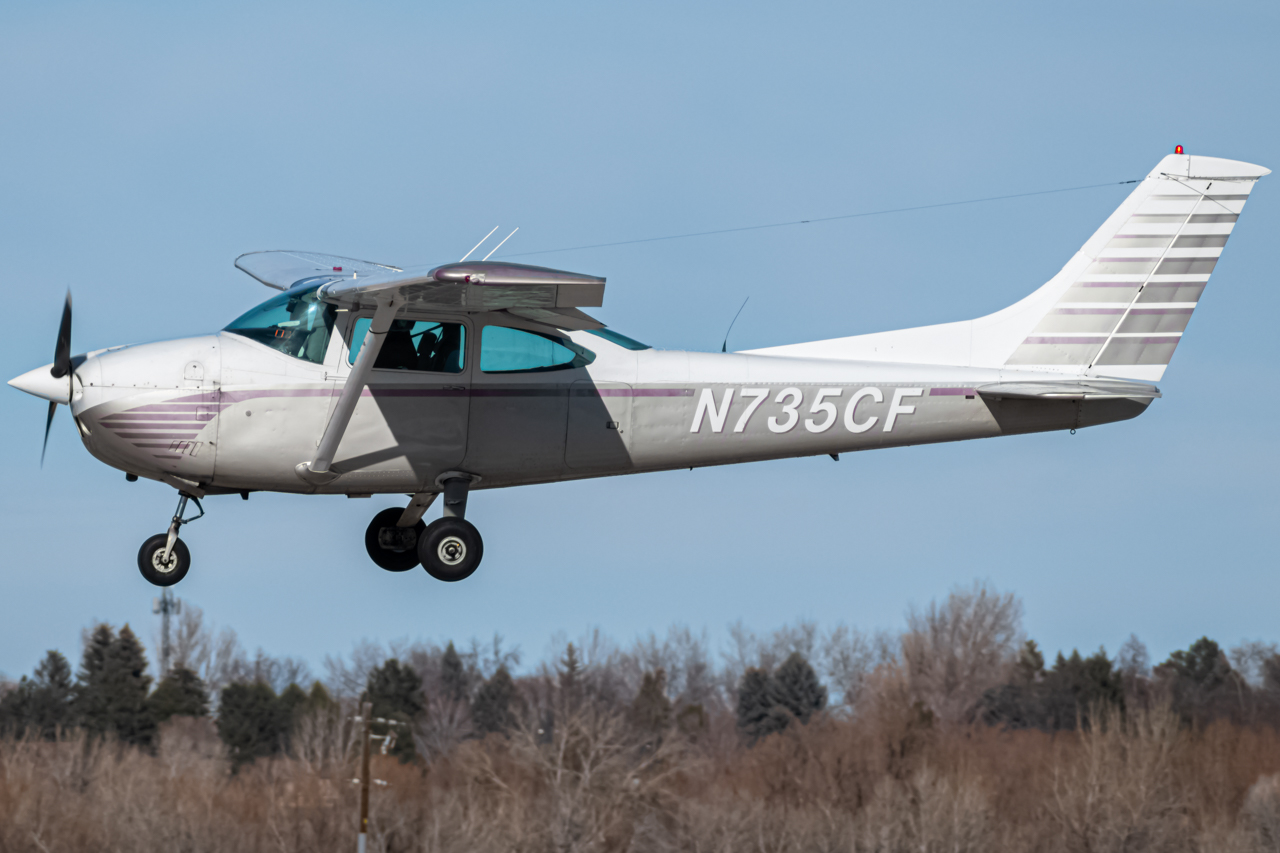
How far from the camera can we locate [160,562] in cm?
1473

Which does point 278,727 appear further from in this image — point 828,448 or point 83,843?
point 828,448

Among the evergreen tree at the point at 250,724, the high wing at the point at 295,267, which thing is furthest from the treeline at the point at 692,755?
the high wing at the point at 295,267

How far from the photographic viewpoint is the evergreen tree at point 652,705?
87.8 meters

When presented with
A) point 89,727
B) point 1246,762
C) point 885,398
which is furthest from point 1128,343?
point 89,727

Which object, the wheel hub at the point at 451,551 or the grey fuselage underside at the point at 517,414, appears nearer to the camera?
the grey fuselage underside at the point at 517,414

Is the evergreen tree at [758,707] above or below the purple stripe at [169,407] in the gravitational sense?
above

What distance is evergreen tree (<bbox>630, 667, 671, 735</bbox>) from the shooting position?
288 feet

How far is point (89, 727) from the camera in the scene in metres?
92.6

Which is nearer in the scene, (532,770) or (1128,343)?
(1128,343)

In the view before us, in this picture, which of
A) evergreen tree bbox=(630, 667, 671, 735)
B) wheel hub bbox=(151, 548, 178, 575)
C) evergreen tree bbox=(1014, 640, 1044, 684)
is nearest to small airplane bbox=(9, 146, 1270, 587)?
wheel hub bbox=(151, 548, 178, 575)

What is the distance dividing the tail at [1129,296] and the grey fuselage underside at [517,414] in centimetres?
50

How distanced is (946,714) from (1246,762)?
25.5 meters

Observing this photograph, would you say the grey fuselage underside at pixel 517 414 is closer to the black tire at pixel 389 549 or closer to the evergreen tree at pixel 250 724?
the black tire at pixel 389 549

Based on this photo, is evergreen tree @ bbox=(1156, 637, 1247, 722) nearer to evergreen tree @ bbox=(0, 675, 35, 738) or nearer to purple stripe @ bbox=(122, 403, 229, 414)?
evergreen tree @ bbox=(0, 675, 35, 738)
